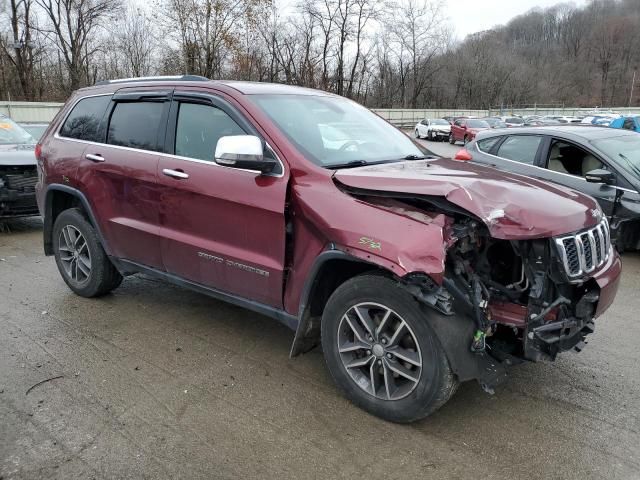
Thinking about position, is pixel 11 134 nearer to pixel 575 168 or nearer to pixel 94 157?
pixel 94 157

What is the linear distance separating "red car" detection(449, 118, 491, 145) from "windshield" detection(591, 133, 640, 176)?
2418 cm

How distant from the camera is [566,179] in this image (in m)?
6.75

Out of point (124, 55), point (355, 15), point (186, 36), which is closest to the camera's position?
point (186, 36)

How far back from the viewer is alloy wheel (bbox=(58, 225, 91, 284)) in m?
5.08

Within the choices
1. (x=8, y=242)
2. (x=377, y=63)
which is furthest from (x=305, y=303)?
(x=377, y=63)

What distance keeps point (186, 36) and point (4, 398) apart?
37.9m

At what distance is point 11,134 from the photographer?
8.88 m

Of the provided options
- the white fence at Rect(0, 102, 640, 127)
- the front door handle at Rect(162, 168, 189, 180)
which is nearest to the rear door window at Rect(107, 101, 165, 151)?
the front door handle at Rect(162, 168, 189, 180)

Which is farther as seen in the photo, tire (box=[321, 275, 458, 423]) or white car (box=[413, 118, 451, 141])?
white car (box=[413, 118, 451, 141])

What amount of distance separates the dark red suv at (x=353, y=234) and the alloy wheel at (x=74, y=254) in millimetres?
601

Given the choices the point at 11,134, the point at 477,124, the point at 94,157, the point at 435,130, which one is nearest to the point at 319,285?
the point at 94,157

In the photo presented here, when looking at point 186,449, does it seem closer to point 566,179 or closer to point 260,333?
point 260,333

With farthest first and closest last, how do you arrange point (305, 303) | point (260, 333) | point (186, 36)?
point (186, 36) < point (260, 333) < point (305, 303)

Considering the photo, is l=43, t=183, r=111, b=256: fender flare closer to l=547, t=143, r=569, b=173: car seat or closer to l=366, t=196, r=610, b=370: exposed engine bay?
l=366, t=196, r=610, b=370: exposed engine bay
